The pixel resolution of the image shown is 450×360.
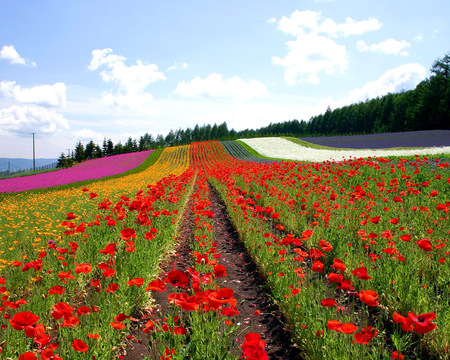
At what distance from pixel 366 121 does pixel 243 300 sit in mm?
82551

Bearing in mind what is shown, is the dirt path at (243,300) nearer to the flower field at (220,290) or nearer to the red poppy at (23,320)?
the flower field at (220,290)

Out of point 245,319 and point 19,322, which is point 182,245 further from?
point 19,322

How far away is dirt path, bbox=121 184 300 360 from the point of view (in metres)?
3.39

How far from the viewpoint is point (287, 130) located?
358 ft

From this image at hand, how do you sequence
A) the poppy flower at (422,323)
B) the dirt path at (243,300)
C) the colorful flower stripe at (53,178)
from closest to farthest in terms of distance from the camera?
the poppy flower at (422,323), the dirt path at (243,300), the colorful flower stripe at (53,178)

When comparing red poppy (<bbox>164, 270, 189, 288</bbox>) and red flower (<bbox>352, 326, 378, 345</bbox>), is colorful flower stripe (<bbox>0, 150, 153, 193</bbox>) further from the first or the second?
red flower (<bbox>352, 326, 378, 345</bbox>)

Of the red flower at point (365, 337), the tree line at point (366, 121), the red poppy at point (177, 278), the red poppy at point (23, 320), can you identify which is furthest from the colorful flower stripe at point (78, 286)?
the tree line at point (366, 121)

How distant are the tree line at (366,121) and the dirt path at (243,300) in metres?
55.8

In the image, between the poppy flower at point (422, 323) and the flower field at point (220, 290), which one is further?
the flower field at point (220, 290)

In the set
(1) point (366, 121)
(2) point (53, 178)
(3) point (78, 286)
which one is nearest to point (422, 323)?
(3) point (78, 286)

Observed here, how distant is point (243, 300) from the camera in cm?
294

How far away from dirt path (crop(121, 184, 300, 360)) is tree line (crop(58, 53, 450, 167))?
55.8m

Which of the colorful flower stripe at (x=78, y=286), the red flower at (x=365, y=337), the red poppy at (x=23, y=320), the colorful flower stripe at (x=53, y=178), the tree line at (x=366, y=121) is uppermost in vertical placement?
the tree line at (x=366, y=121)

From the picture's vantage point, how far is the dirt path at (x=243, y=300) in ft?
11.1
